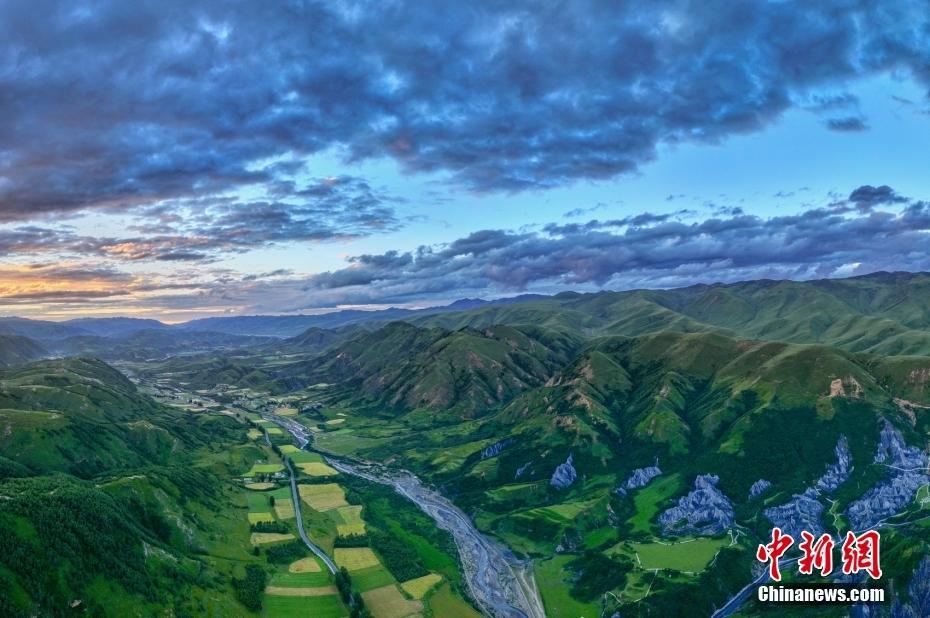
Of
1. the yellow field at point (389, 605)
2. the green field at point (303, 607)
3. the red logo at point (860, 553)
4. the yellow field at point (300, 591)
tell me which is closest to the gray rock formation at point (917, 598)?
the red logo at point (860, 553)

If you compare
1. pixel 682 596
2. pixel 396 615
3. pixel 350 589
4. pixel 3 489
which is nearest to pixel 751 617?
pixel 682 596

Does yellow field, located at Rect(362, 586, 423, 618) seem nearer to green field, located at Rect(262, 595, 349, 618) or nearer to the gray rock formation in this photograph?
green field, located at Rect(262, 595, 349, 618)

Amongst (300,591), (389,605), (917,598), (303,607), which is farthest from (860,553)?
(300,591)

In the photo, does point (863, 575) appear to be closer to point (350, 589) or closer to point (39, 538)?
point (350, 589)

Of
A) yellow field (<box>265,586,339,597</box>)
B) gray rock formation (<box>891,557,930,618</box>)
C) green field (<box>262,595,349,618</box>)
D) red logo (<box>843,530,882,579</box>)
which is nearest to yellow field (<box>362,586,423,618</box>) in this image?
green field (<box>262,595,349,618</box>)

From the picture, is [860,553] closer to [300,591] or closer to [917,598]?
[917,598]

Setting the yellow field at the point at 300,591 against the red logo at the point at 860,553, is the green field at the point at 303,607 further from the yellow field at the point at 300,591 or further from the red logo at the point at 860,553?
the red logo at the point at 860,553
